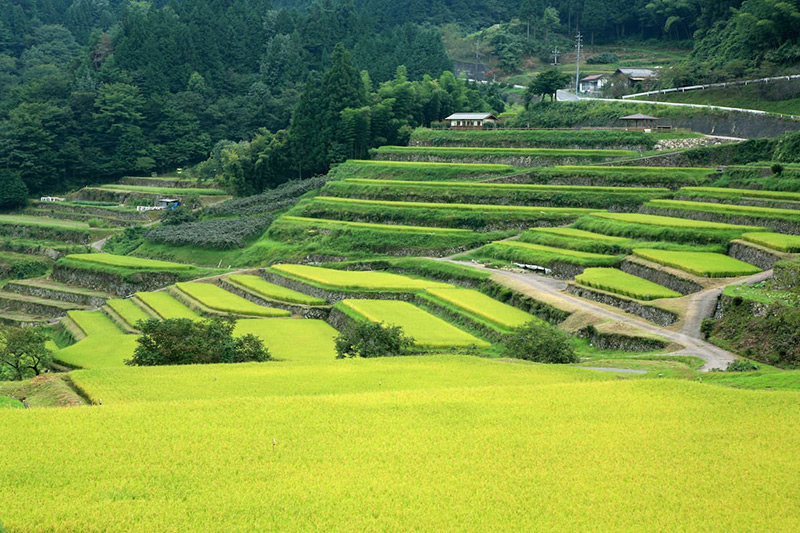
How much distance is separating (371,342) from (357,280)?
14159mm

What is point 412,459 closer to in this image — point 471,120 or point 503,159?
point 503,159

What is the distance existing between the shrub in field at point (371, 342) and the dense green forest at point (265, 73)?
140 feet

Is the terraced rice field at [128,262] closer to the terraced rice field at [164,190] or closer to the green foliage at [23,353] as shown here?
the green foliage at [23,353]

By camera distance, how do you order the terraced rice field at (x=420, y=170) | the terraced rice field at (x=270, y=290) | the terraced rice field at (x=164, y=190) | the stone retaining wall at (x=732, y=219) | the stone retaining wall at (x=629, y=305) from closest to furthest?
the stone retaining wall at (x=629, y=305) < the stone retaining wall at (x=732, y=219) < the terraced rice field at (x=270, y=290) < the terraced rice field at (x=420, y=170) < the terraced rice field at (x=164, y=190)

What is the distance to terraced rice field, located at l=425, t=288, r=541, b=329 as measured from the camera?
32844 millimetres

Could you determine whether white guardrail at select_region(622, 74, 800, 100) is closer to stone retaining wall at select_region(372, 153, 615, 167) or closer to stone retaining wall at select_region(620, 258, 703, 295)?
stone retaining wall at select_region(372, 153, 615, 167)

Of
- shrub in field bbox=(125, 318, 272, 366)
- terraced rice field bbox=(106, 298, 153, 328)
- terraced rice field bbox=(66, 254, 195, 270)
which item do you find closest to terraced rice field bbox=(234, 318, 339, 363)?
shrub in field bbox=(125, 318, 272, 366)

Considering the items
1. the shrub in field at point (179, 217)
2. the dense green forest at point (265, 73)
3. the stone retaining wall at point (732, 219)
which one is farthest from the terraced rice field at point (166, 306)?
the dense green forest at point (265, 73)

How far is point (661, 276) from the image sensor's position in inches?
1380

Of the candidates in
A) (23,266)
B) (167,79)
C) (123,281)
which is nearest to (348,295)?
(123,281)

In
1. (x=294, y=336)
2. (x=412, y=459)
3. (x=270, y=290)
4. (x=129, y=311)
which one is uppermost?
→ (x=412, y=459)

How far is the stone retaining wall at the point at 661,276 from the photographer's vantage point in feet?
108

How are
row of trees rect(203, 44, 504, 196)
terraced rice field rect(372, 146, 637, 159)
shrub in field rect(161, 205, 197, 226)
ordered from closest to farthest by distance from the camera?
terraced rice field rect(372, 146, 637, 159), shrub in field rect(161, 205, 197, 226), row of trees rect(203, 44, 504, 196)

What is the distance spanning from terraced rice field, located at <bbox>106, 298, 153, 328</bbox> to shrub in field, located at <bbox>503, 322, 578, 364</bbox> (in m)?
17.0
